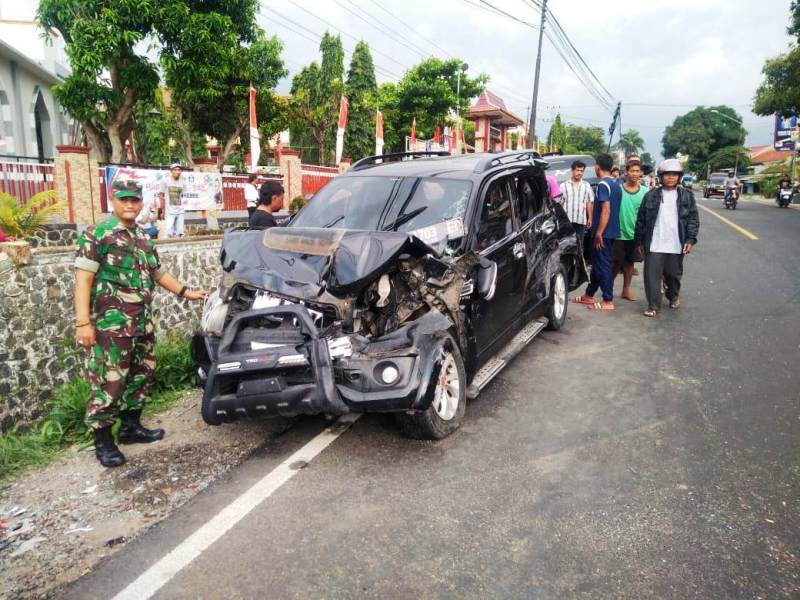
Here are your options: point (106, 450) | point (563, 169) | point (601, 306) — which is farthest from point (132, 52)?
point (106, 450)

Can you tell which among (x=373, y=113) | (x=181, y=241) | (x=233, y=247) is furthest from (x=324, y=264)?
(x=373, y=113)

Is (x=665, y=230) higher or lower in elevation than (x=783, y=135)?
lower

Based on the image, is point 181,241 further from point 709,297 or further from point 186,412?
point 709,297

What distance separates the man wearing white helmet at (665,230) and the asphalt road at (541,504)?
90.9 inches

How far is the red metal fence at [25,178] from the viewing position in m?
11.2

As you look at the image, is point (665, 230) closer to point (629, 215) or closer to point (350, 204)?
point (629, 215)

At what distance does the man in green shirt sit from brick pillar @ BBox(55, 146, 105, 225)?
32.3 ft

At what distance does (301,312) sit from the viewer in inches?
144

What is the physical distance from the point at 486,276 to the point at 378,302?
37.9 inches

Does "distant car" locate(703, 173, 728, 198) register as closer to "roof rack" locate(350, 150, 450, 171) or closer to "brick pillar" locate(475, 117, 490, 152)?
"brick pillar" locate(475, 117, 490, 152)

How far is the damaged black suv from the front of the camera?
359 cm

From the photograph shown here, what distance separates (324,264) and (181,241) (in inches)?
123

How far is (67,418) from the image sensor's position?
14.9 ft

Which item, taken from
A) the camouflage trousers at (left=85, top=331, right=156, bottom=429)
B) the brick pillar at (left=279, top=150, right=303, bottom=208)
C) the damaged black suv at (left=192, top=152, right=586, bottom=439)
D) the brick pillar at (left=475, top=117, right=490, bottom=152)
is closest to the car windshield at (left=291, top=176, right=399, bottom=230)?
the damaged black suv at (left=192, top=152, right=586, bottom=439)
